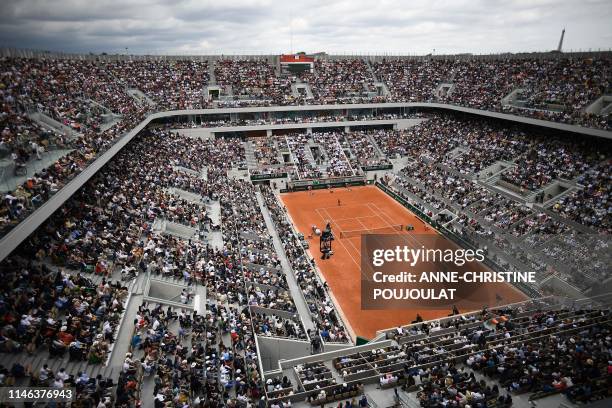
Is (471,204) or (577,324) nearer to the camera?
(577,324)

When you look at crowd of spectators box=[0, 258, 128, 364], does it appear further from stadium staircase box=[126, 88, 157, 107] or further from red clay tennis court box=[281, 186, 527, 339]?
stadium staircase box=[126, 88, 157, 107]

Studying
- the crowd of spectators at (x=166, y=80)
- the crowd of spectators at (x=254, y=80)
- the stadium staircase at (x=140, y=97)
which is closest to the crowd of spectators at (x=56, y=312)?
the stadium staircase at (x=140, y=97)

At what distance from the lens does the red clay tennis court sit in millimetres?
21875

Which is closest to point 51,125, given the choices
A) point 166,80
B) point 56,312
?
point 56,312

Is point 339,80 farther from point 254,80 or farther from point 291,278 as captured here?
point 291,278

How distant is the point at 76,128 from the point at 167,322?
1637 cm

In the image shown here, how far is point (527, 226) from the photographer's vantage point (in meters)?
27.9

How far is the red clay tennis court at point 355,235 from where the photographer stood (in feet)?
71.8

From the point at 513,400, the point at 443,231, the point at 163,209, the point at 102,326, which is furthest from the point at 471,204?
the point at 102,326

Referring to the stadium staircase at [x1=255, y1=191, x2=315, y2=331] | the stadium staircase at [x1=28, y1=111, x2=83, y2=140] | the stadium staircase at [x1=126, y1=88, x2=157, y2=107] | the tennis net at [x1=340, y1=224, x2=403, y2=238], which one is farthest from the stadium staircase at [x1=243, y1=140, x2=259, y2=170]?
the stadium staircase at [x1=28, y1=111, x2=83, y2=140]

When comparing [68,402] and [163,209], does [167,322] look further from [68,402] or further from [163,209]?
[163,209]

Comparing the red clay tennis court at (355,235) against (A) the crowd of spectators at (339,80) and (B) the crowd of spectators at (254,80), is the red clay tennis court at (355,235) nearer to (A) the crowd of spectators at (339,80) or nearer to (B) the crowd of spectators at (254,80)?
(A) the crowd of spectators at (339,80)

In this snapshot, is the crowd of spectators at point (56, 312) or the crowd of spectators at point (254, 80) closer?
the crowd of spectators at point (56, 312)

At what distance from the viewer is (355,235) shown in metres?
32.7
